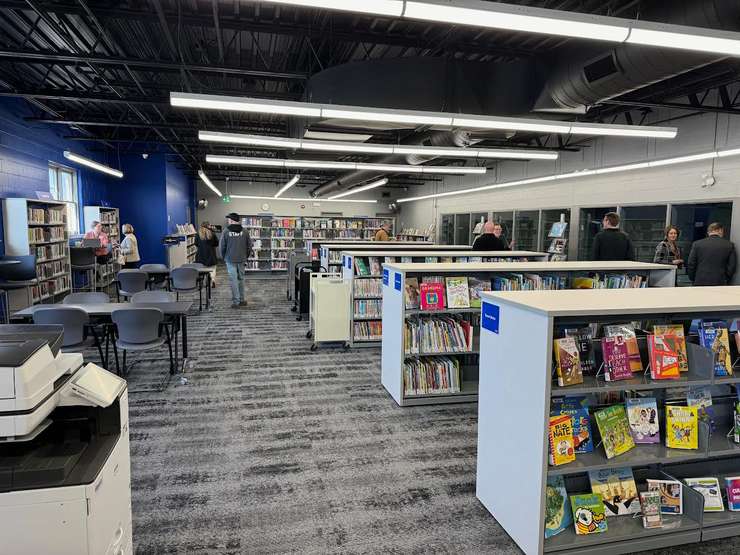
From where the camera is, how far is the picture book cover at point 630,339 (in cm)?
261

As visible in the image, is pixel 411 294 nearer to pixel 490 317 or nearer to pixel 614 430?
pixel 490 317

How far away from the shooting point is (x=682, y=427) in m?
2.62

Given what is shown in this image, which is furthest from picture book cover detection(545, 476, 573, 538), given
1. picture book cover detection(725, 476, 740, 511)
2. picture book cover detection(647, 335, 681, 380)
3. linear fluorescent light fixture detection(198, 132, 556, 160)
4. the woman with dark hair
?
the woman with dark hair

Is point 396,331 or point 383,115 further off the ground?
point 383,115

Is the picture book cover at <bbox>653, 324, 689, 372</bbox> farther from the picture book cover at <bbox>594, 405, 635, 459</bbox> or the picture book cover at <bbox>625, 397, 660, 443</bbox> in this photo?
the picture book cover at <bbox>594, 405, 635, 459</bbox>

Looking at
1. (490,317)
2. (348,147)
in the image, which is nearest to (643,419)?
(490,317)

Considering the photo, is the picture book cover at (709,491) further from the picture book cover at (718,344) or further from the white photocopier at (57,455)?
the white photocopier at (57,455)

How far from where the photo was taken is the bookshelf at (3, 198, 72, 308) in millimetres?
7525

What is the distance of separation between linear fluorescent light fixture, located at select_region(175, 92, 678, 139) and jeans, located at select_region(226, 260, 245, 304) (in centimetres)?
474

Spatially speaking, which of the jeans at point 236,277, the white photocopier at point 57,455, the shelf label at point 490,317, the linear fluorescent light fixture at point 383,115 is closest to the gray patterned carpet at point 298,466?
the white photocopier at point 57,455

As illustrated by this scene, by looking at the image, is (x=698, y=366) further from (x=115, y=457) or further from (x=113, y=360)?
(x=113, y=360)

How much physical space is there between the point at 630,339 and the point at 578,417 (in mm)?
560

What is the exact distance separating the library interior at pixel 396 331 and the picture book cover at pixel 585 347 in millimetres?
19

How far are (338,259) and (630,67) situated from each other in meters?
5.64
